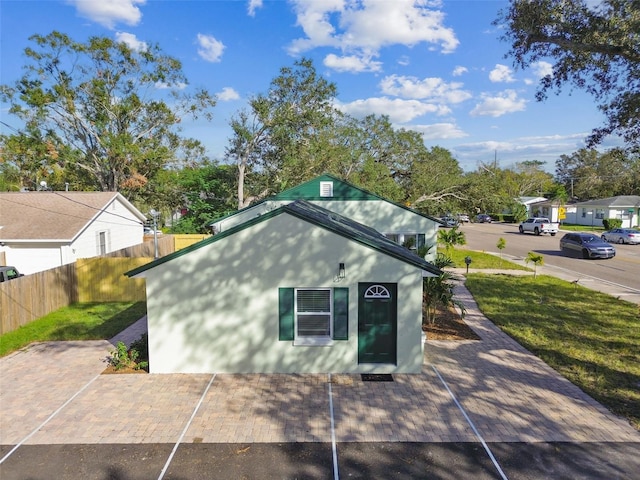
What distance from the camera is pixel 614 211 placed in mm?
51812

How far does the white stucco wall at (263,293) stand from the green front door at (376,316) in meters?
0.12

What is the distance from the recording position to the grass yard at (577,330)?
923 cm

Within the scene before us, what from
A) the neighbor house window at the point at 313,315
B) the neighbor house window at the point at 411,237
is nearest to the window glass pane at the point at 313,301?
the neighbor house window at the point at 313,315

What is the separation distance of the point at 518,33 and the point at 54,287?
57.7ft

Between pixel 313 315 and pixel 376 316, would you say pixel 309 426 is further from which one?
pixel 376 316

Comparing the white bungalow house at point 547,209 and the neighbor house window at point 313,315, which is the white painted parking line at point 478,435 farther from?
the white bungalow house at point 547,209

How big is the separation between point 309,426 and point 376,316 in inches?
117

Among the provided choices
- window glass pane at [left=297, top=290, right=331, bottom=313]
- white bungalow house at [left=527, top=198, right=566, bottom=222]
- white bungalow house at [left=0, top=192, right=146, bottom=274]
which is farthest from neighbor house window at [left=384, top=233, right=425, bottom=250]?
white bungalow house at [left=527, top=198, right=566, bottom=222]

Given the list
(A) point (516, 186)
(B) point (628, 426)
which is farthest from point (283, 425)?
(A) point (516, 186)

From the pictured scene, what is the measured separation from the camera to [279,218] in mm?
9367

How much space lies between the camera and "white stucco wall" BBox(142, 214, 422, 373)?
30.8 ft

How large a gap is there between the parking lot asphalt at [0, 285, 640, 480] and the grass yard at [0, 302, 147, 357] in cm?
223

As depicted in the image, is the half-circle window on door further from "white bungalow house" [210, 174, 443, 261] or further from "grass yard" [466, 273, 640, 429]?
"white bungalow house" [210, 174, 443, 261]

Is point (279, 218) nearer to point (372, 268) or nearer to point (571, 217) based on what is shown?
point (372, 268)
